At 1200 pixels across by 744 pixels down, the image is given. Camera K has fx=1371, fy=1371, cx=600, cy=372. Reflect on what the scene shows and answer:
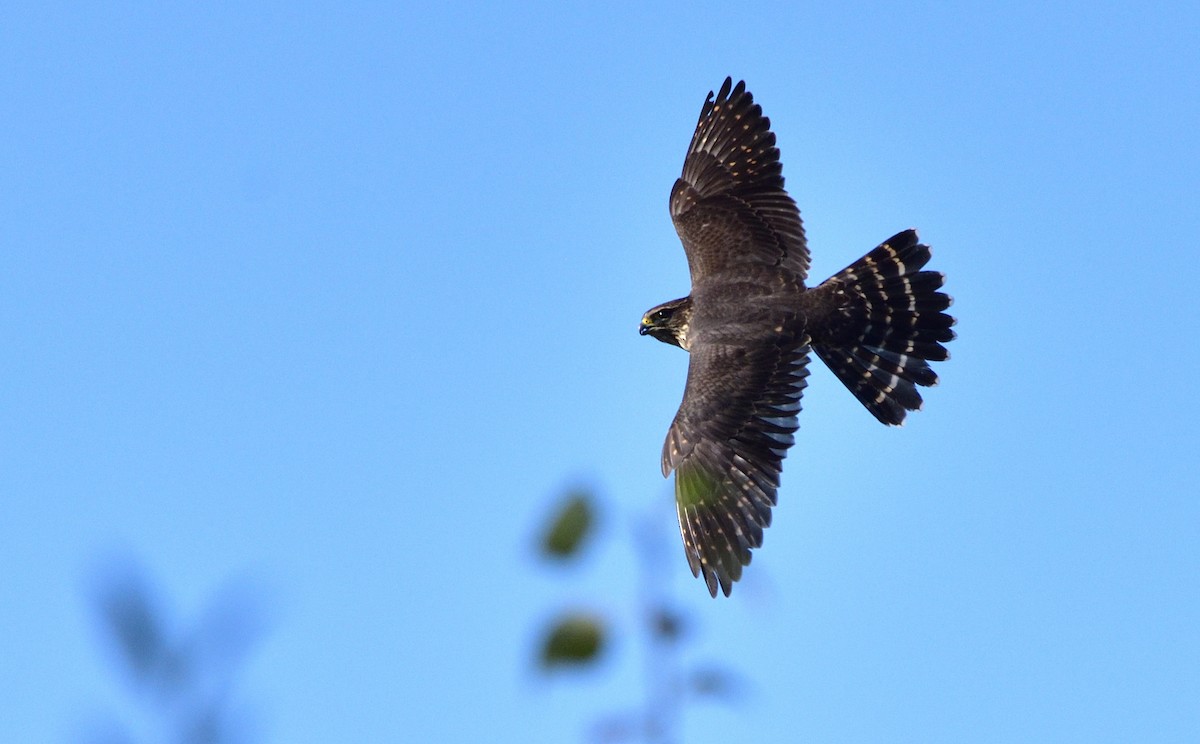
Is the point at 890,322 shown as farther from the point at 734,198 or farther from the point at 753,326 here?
the point at 734,198

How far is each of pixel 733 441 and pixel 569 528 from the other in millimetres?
8889

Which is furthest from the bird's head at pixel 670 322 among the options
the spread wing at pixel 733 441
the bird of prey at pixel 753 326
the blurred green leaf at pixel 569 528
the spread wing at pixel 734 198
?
the blurred green leaf at pixel 569 528

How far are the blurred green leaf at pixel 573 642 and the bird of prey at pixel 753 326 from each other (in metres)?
8.12

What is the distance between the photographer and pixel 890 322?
443 inches

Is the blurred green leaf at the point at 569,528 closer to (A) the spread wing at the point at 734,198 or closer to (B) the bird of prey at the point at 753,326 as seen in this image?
(B) the bird of prey at the point at 753,326

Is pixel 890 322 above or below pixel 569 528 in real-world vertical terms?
above

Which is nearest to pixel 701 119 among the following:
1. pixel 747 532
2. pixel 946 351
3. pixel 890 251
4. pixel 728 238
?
pixel 728 238

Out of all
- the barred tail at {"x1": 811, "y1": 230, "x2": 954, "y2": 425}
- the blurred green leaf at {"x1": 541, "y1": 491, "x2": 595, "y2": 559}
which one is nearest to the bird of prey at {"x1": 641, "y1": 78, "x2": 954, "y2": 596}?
the barred tail at {"x1": 811, "y1": 230, "x2": 954, "y2": 425}

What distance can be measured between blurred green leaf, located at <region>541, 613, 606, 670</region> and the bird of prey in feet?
26.6

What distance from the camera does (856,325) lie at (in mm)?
11211

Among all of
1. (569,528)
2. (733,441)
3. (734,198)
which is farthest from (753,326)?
(569,528)

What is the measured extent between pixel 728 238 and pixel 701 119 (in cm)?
126

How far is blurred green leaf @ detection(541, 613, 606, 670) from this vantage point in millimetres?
1324

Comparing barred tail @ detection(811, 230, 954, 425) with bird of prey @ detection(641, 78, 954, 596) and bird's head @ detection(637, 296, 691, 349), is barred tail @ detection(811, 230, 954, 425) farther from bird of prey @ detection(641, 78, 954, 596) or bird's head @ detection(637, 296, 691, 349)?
bird's head @ detection(637, 296, 691, 349)
